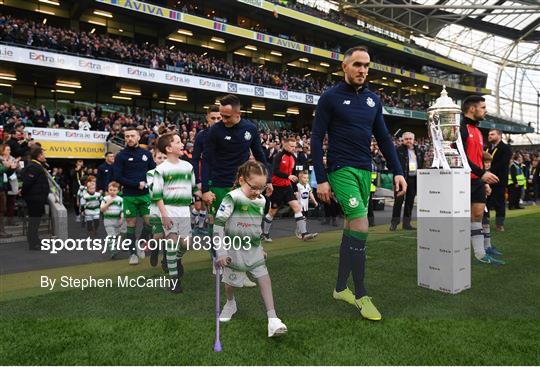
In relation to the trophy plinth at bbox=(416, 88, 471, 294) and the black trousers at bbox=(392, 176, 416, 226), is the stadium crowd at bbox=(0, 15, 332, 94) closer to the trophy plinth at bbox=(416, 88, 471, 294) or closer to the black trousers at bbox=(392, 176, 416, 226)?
the black trousers at bbox=(392, 176, 416, 226)

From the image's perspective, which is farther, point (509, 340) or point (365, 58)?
point (365, 58)

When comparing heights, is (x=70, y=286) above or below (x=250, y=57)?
below

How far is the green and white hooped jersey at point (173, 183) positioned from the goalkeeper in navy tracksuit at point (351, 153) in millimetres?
1808

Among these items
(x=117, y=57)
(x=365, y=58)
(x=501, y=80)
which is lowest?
(x=365, y=58)

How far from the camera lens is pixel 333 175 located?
369 centimetres

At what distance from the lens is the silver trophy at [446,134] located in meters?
4.51

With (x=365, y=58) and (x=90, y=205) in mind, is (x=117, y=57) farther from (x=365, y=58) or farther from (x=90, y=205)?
(x=365, y=58)

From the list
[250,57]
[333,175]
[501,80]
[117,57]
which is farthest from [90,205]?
[501,80]

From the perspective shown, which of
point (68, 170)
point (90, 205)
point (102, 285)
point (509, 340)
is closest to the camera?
point (509, 340)

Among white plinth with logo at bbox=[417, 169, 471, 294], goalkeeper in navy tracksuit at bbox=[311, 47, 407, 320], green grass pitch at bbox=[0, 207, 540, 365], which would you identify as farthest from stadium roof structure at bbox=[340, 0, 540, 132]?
green grass pitch at bbox=[0, 207, 540, 365]

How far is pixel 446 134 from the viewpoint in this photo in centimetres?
464

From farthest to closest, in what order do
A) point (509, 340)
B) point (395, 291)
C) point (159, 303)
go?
point (395, 291) → point (159, 303) → point (509, 340)

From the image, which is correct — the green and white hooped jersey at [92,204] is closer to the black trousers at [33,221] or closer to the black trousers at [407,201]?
the black trousers at [33,221]

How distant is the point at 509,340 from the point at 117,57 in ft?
80.7
